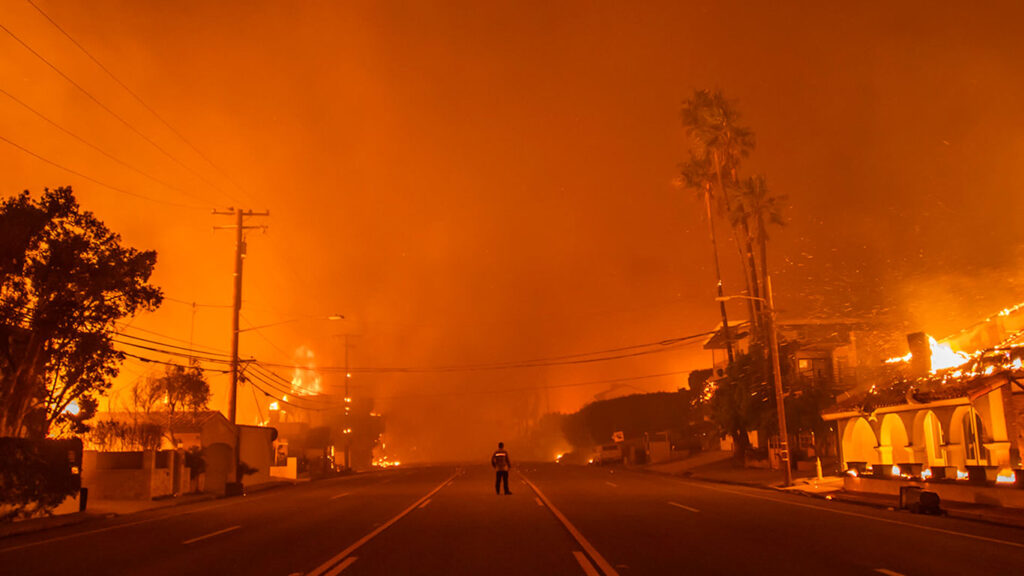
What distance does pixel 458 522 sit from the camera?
18.3 metres

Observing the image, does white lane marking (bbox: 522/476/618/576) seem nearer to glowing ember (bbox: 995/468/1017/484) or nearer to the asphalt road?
the asphalt road

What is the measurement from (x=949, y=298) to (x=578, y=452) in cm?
6988

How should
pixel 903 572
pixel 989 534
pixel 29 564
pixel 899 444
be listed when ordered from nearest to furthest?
pixel 903 572
pixel 29 564
pixel 989 534
pixel 899 444

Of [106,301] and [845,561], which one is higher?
[106,301]

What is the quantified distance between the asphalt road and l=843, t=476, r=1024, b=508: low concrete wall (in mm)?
2921

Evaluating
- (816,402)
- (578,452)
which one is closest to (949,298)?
(816,402)

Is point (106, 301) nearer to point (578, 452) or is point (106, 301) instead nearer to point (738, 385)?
point (738, 385)

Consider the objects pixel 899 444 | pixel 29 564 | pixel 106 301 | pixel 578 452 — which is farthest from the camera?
pixel 578 452

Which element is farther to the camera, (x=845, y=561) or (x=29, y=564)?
(x=29, y=564)

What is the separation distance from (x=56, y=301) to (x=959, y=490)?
88.4 feet

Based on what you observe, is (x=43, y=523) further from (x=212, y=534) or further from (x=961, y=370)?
(x=961, y=370)

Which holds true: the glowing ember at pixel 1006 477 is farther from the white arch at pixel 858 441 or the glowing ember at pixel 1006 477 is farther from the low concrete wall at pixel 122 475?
the low concrete wall at pixel 122 475

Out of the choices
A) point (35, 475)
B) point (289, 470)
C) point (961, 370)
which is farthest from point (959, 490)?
point (289, 470)

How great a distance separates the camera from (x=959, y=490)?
23453 millimetres
